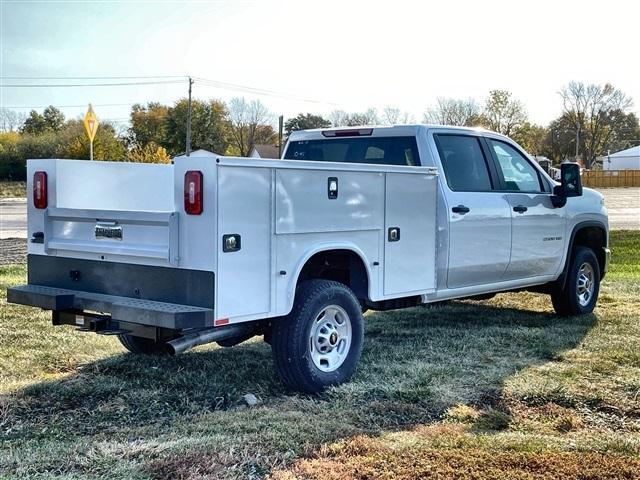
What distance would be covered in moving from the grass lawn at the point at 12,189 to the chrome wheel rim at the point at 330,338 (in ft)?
143

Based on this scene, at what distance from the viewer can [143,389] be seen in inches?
226

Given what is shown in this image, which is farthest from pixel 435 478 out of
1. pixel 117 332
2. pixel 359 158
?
pixel 359 158

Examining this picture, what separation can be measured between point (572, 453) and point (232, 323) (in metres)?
2.22

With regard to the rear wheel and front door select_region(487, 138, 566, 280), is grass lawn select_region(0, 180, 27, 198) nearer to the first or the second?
the rear wheel

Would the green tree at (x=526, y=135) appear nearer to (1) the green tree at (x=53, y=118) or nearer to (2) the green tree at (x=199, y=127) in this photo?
(2) the green tree at (x=199, y=127)

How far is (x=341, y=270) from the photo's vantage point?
621 cm

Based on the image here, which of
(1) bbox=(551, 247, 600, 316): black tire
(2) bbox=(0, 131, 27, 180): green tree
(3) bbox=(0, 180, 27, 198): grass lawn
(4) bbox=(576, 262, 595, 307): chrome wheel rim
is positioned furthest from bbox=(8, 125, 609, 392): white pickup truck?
(2) bbox=(0, 131, 27, 180): green tree

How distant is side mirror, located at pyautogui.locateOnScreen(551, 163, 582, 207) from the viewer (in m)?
8.08

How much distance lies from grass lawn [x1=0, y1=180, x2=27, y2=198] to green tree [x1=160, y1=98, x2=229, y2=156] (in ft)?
39.8

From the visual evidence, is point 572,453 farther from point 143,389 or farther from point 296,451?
point 143,389

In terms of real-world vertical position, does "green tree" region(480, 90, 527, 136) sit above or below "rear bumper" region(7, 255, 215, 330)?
above

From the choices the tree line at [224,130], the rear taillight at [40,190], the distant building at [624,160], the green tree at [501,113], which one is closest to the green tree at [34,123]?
the tree line at [224,130]

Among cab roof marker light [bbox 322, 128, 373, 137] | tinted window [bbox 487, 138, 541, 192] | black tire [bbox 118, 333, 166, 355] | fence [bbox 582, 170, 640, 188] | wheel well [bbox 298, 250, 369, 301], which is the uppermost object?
fence [bbox 582, 170, 640, 188]

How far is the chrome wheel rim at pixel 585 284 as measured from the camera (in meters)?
8.91
